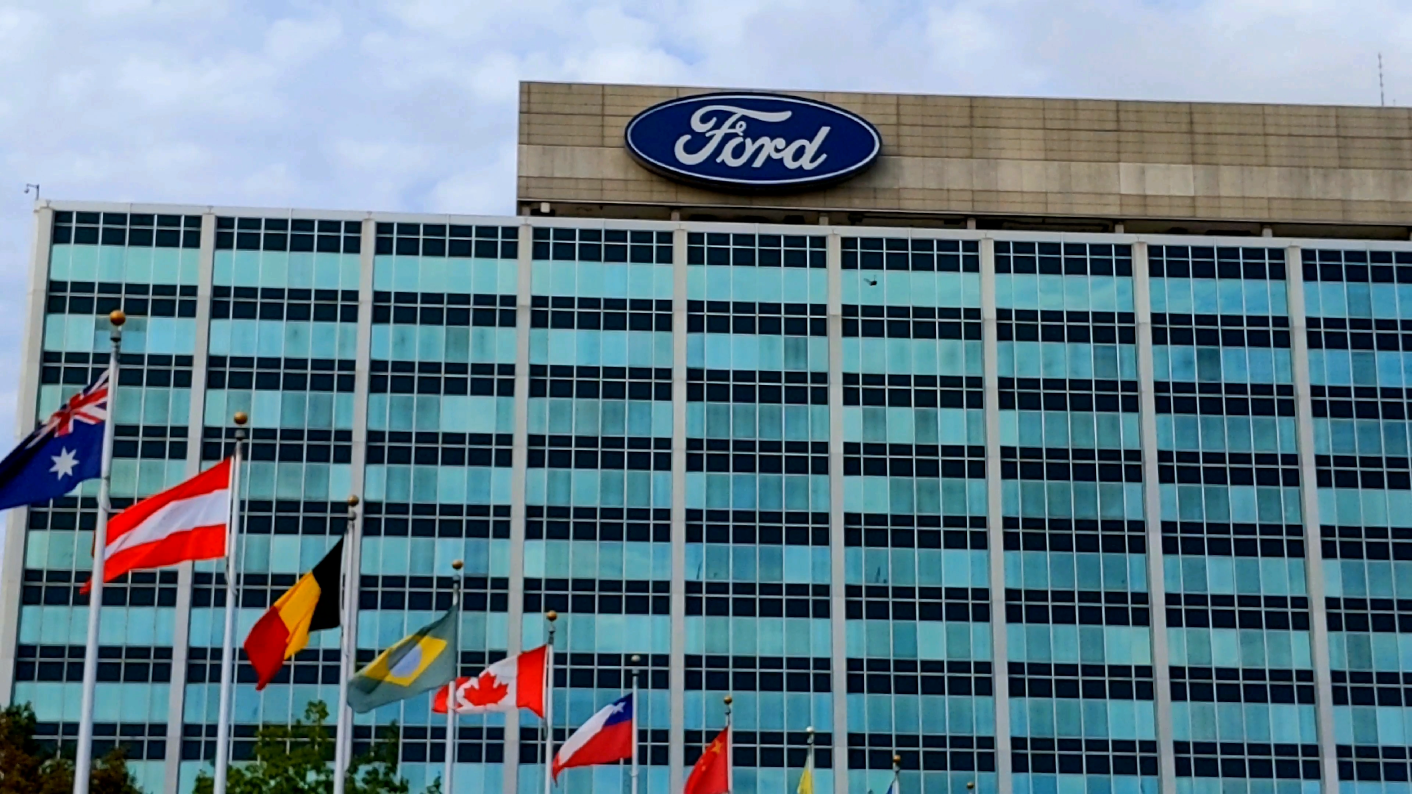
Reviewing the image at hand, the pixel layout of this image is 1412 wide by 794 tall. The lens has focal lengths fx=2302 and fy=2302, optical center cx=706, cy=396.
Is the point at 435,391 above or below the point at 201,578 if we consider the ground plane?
above

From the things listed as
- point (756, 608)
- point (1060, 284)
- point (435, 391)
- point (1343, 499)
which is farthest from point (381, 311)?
point (1343, 499)

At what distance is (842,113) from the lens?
333 ft

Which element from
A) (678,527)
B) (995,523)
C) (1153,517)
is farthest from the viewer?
(1153,517)

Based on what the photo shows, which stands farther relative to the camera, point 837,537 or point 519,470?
point 837,537

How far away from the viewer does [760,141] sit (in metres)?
102

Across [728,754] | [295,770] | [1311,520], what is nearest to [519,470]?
[295,770]

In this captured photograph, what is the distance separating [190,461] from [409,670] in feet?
157

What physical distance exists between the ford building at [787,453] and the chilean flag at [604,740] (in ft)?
104

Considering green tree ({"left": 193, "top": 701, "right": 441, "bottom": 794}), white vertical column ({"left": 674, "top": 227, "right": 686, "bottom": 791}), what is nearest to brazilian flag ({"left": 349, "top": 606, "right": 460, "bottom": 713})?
green tree ({"left": 193, "top": 701, "right": 441, "bottom": 794})

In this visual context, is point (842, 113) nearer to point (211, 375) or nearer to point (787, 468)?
point (787, 468)

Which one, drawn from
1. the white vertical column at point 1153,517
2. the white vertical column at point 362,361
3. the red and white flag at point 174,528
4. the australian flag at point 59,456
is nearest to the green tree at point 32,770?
the white vertical column at point 362,361

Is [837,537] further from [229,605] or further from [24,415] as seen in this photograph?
[229,605]

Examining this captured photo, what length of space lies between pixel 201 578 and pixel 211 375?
8668 mm

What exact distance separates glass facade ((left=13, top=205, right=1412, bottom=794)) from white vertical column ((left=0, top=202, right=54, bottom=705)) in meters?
0.18
